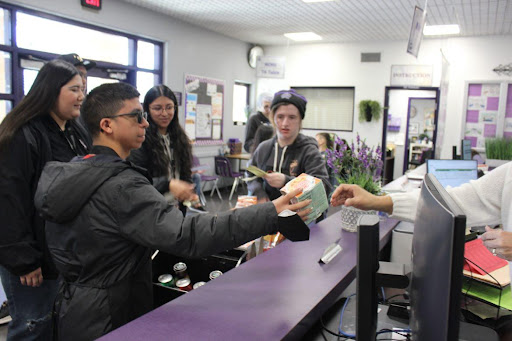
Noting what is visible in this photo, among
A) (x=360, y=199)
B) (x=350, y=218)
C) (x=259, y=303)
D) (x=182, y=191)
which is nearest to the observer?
(x=259, y=303)

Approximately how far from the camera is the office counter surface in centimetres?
105

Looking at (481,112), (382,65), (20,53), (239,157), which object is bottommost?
(239,157)

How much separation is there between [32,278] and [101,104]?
953mm

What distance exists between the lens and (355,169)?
2.03 m

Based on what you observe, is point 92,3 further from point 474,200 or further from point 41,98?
point 474,200

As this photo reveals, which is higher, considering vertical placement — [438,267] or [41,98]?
[41,98]

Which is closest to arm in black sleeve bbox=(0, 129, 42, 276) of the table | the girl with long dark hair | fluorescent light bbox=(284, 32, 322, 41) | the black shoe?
the girl with long dark hair

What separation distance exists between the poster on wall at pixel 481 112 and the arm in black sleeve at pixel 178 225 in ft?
26.7

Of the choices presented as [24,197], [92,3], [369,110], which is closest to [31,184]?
[24,197]

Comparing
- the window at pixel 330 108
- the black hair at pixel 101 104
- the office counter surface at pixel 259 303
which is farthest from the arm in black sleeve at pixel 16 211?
the window at pixel 330 108

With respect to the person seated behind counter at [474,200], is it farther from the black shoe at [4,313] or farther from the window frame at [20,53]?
the window frame at [20,53]

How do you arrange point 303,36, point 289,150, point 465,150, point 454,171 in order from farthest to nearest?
point 303,36
point 465,150
point 454,171
point 289,150

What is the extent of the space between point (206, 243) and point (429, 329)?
74 centimetres

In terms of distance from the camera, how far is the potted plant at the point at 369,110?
28.8 ft
